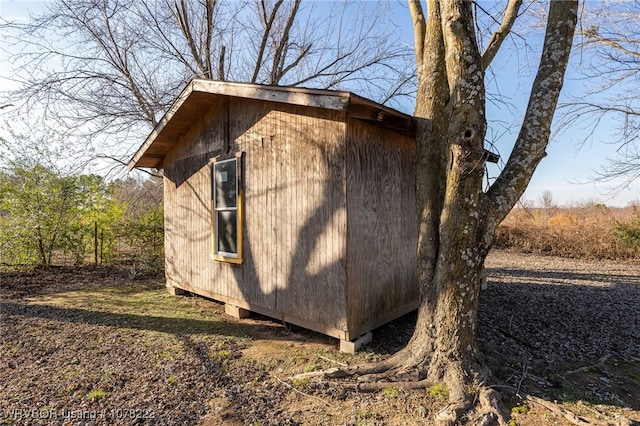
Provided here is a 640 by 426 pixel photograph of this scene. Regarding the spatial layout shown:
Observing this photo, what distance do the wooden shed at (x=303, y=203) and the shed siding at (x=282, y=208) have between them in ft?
0.05

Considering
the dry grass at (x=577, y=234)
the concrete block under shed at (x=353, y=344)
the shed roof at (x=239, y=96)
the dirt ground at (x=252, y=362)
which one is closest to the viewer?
the dirt ground at (x=252, y=362)

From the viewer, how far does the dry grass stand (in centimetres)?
1113

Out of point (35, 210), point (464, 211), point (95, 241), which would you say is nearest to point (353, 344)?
point (464, 211)

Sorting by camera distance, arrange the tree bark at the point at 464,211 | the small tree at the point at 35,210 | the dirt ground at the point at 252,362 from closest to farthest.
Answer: the dirt ground at the point at 252,362, the tree bark at the point at 464,211, the small tree at the point at 35,210

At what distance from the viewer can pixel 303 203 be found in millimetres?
4004

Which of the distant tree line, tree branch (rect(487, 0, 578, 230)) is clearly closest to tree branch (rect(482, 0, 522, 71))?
tree branch (rect(487, 0, 578, 230))

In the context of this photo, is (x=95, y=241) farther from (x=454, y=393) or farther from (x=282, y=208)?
(x=454, y=393)

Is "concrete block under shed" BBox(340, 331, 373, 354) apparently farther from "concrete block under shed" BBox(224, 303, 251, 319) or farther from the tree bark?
"concrete block under shed" BBox(224, 303, 251, 319)

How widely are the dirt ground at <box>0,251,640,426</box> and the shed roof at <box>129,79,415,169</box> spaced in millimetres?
2679

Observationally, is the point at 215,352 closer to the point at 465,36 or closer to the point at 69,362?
the point at 69,362

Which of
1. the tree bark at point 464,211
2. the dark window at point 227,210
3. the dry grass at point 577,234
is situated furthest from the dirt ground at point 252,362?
the dry grass at point 577,234

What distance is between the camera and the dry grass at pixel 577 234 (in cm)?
1113

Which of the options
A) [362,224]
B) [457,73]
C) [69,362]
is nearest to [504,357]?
[362,224]

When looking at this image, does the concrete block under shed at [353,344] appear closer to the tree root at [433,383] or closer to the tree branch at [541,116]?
the tree root at [433,383]
